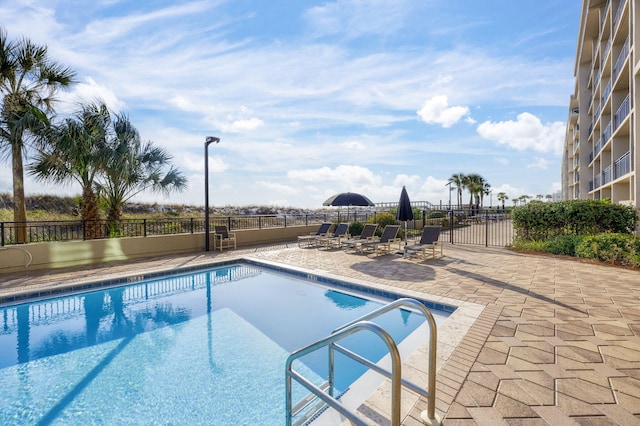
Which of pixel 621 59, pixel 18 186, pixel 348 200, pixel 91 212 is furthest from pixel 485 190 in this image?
pixel 18 186

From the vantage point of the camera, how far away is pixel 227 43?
28.9ft

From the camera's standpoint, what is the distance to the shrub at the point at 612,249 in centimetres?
724

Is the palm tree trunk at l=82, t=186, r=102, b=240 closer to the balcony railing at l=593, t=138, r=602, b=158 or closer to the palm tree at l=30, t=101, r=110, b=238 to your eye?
the palm tree at l=30, t=101, r=110, b=238

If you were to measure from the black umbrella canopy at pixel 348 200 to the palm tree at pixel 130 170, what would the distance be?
5825mm

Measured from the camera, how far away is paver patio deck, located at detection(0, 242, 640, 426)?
7.67 feet

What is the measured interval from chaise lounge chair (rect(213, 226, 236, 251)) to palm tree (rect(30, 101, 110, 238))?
3.70 m

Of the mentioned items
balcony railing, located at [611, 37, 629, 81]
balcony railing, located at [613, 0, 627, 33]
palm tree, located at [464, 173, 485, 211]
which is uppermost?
balcony railing, located at [613, 0, 627, 33]

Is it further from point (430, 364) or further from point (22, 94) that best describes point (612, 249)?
point (22, 94)

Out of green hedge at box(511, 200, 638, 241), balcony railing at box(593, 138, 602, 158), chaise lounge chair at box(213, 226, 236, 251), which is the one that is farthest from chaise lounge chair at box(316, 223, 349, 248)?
balcony railing at box(593, 138, 602, 158)

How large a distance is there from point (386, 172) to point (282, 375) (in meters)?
20.7

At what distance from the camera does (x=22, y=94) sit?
9.70 meters

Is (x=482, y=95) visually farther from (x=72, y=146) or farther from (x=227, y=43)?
(x=72, y=146)

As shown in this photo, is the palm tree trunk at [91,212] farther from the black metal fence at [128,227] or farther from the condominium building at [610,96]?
the condominium building at [610,96]

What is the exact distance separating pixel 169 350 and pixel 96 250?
6429 mm
